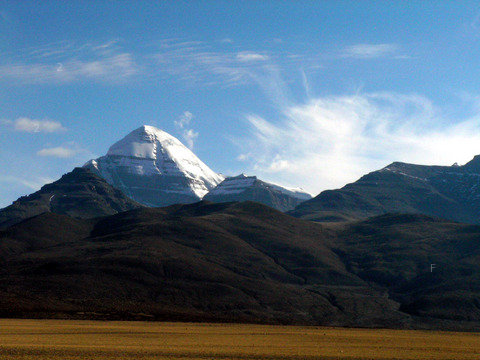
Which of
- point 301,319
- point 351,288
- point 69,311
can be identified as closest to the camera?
point 69,311

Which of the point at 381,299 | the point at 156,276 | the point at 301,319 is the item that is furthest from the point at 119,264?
the point at 381,299

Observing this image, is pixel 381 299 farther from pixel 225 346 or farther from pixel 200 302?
pixel 225 346

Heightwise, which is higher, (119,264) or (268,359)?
(119,264)

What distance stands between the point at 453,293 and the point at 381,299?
67.2 ft

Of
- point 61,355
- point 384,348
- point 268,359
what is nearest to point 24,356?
point 61,355

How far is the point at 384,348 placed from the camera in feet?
233

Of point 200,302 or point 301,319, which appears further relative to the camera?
point 200,302

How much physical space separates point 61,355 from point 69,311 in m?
88.9

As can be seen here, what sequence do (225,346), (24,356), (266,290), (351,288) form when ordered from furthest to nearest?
(351,288) < (266,290) < (225,346) < (24,356)

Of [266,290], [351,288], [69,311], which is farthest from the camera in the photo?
[351,288]

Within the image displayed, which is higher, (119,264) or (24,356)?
(119,264)

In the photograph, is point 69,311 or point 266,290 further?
point 266,290

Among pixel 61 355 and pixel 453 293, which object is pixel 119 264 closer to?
pixel 453 293

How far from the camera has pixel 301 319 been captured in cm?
15150
